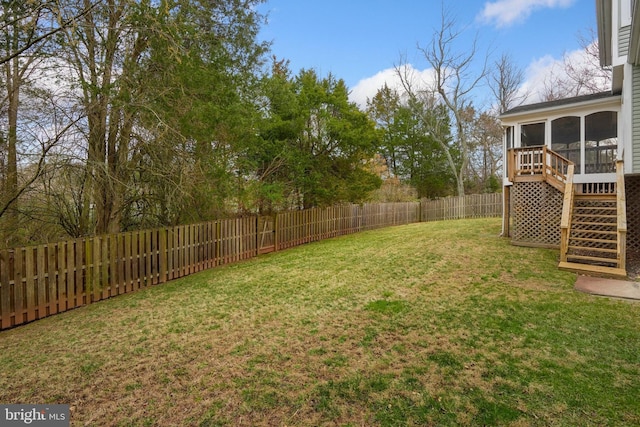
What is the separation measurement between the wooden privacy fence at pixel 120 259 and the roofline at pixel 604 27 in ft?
34.0

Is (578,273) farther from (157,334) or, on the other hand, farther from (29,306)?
(29,306)

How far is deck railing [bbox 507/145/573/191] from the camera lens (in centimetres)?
778

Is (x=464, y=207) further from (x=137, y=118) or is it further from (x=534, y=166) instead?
(x=137, y=118)

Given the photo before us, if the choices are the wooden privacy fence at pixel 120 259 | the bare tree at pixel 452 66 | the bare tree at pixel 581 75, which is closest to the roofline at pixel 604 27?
the bare tree at pixel 581 75

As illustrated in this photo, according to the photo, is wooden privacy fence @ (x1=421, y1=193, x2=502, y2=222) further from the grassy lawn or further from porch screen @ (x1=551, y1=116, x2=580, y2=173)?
the grassy lawn

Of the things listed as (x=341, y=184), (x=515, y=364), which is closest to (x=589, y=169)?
(x=341, y=184)

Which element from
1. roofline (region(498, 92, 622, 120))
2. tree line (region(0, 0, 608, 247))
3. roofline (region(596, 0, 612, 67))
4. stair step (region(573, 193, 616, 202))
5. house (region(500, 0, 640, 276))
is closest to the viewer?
tree line (region(0, 0, 608, 247))

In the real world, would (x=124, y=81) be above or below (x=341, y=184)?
above

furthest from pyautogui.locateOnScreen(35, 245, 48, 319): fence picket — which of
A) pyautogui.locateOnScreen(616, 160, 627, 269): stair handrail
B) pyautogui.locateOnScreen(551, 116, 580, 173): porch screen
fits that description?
pyautogui.locateOnScreen(551, 116, 580, 173): porch screen

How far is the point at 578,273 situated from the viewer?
18.9 feet

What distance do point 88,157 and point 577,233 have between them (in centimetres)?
1016

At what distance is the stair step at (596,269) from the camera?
5504 mm

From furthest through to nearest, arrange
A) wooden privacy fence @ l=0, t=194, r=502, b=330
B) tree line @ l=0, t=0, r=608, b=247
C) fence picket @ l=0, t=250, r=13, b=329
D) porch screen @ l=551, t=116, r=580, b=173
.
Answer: porch screen @ l=551, t=116, r=580, b=173
tree line @ l=0, t=0, r=608, b=247
wooden privacy fence @ l=0, t=194, r=502, b=330
fence picket @ l=0, t=250, r=13, b=329

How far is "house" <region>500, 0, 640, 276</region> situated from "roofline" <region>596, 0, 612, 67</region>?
0.03 meters
